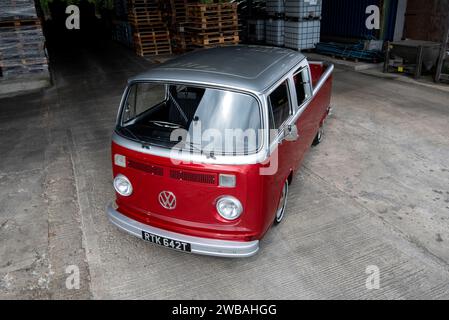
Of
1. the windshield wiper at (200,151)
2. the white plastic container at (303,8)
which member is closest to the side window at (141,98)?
the windshield wiper at (200,151)

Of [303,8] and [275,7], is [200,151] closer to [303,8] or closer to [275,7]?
[303,8]

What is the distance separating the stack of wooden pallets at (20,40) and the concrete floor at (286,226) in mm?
4028

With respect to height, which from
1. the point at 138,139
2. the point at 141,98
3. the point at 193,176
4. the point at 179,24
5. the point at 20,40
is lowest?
the point at 193,176

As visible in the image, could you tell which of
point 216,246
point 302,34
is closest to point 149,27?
point 302,34

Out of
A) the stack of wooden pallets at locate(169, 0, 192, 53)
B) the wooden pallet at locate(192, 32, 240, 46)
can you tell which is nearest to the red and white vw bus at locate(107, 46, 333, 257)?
the wooden pallet at locate(192, 32, 240, 46)

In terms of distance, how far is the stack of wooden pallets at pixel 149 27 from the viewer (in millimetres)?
15273

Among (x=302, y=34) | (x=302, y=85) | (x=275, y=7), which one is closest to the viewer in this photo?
(x=302, y=85)

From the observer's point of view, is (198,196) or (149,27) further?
(149,27)

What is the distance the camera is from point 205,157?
11.2ft

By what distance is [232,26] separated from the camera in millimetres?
12680

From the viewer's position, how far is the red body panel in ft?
11.2

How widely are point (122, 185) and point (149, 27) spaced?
13.2 m

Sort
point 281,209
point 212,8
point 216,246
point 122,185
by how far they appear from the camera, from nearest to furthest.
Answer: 1. point 216,246
2. point 122,185
3. point 281,209
4. point 212,8

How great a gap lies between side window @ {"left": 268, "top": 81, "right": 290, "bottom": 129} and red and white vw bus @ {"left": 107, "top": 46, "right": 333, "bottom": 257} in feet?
0.04
